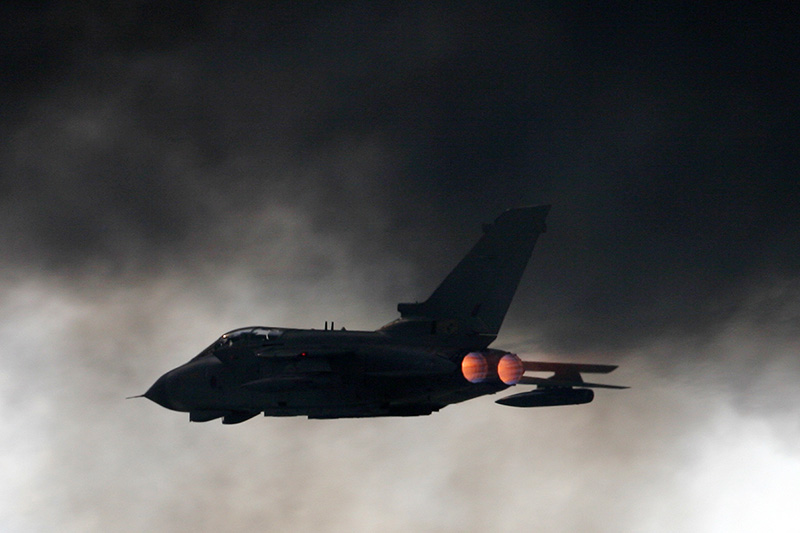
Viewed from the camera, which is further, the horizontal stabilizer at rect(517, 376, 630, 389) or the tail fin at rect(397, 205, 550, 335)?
the tail fin at rect(397, 205, 550, 335)

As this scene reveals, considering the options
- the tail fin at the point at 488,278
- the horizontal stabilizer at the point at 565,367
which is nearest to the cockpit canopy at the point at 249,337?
the tail fin at the point at 488,278

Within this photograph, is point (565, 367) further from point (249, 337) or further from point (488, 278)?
point (249, 337)

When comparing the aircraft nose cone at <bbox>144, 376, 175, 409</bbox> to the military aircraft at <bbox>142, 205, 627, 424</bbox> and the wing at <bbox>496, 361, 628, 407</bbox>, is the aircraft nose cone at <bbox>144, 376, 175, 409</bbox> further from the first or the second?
the wing at <bbox>496, 361, 628, 407</bbox>

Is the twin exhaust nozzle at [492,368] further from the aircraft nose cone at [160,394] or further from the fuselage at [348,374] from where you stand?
the aircraft nose cone at [160,394]

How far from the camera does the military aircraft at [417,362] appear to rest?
1125 inches

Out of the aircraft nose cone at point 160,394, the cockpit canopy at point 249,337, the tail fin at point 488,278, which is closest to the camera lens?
the tail fin at point 488,278

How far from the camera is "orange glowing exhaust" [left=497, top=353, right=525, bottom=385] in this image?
2778 cm

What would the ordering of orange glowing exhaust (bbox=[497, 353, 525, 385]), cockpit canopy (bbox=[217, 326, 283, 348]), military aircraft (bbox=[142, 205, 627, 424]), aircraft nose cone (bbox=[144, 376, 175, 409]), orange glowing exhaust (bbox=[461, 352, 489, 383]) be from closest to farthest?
orange glowing exhaust (bbox=[497, 353, 525, 385]) < orange glowing exhaust (bbox=[461, 352, 489, 383]) < military aircraft (bbox=[142, 205, 627, 424]) < cockpit canopy (bbox=[217, 326, 283, 348]) < aircraft nose cone (bbox=[144, 376, 175, 409])

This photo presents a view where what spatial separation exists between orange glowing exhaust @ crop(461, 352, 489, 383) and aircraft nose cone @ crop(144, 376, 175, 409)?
12233mm

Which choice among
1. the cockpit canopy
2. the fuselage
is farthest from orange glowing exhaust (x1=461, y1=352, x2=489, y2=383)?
the cockpit canopy

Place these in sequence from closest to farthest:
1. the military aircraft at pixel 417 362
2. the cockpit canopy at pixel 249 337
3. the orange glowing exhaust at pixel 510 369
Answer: the orange glowing exhaust at pixel 510 369 < the military aircraft at pixel 417 362 < the cockpit canopy at pixel 249 337

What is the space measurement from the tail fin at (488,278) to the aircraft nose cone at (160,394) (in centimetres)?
971

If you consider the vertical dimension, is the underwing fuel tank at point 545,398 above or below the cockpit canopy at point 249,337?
below

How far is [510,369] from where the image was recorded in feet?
91.1
